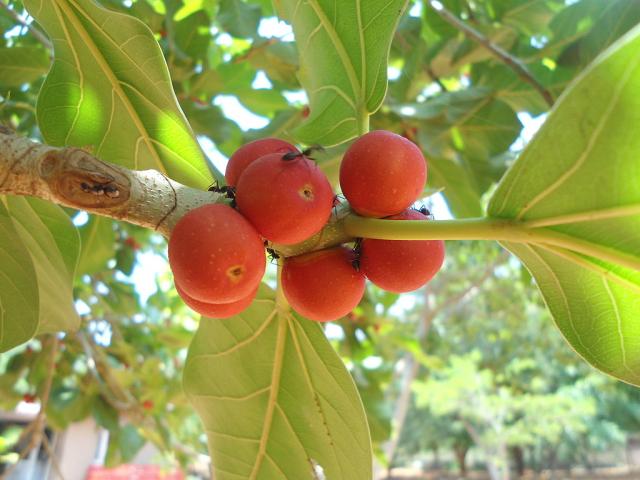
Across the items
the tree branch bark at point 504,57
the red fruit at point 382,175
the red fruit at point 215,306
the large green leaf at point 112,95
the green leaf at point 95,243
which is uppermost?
the tree branch bark at point 504,57

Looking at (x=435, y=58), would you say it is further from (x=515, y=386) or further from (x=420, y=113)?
(x=515, y=386)

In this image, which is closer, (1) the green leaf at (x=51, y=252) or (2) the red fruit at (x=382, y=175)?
(2) the red fruit at (x=382, y=175)

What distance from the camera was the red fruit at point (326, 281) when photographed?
1.01 meters

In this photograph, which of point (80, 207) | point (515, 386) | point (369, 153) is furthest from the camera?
point (515, 386)

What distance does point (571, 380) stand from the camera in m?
24.3

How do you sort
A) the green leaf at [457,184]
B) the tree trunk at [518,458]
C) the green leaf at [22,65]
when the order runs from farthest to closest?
the tree trunk at [518,458], the green leaf at [457,184], the green leaf at [22,65]

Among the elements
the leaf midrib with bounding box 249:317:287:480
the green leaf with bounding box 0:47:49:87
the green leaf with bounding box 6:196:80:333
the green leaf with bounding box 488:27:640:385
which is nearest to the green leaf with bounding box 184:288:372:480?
the leaf midrib with bounding box 249:317:287:480

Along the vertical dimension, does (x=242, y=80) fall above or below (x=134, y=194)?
above

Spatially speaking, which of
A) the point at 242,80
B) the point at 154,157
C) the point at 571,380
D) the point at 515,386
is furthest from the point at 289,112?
the point at 571,380

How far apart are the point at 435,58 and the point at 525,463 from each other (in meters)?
30.7

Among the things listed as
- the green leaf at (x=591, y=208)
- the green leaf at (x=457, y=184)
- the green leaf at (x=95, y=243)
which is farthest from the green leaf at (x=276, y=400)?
the green leaf at (x=457, y=184)

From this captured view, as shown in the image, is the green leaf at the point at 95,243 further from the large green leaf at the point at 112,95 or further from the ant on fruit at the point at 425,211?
the ant on fruit at the point at 425,211

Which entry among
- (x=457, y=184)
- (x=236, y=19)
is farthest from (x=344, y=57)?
(x=457, y=184)

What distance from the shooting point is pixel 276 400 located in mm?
1488
